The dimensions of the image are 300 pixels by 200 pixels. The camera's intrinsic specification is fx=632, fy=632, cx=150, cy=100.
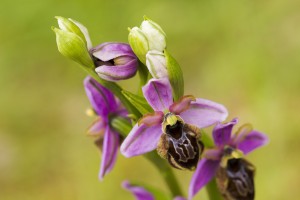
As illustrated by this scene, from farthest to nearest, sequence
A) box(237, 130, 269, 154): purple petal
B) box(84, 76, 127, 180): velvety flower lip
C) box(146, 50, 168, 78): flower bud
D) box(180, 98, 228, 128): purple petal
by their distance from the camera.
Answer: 1. box(237, 130, 269, 154): purple petal
2. box(84, 76, 127, 180): velvety flower lip
3. box(180, 98, 228, 128): purple petal
4. box(146, 50, 168, 78): flower bud

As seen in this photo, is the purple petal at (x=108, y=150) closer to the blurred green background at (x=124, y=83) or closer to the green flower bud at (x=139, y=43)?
the green flower bud at (x=139, y=43)

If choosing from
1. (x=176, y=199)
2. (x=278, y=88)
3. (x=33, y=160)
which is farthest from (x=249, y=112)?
(x=176, y=199)

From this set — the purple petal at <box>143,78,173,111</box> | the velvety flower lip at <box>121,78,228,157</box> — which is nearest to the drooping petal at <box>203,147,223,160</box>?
the velvety flower lip at <box>121,78,228,157</box>

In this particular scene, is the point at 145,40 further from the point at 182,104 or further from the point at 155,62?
the point at 182,104

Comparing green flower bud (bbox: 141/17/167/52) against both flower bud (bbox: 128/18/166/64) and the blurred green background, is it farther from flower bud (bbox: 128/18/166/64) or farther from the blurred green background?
the blurred green background

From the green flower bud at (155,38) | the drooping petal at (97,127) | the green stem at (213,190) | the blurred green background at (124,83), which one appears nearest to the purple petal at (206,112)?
the green flower bud at (155,38)

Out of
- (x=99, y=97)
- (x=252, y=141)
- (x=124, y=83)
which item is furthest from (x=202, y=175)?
(x=124, y=83)

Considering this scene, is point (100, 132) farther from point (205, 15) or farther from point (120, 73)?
point (205, 15)
